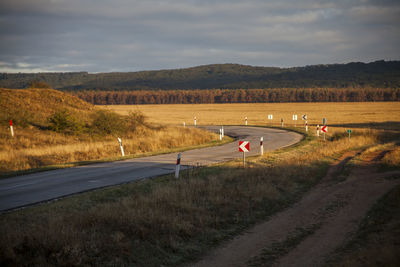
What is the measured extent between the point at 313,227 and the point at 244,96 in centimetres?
11440

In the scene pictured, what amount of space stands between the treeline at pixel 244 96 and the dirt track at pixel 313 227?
10408cm

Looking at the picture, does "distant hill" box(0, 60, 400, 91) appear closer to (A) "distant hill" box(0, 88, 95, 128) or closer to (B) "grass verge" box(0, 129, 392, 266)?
(A) "distant hill" box(0, 88, 95, 128)

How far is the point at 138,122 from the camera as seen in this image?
3325 cm

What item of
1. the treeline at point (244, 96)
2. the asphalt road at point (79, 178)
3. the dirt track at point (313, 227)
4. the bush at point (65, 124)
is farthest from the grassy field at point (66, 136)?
the treeline at point (244, 96)

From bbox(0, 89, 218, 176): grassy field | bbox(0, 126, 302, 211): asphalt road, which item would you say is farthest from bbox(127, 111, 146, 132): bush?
bbox(0, 126, 302, 211): asphalt road

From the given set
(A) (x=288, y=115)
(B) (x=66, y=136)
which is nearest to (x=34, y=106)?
(B) (x=66, y=136)

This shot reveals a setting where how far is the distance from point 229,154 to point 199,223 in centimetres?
1291

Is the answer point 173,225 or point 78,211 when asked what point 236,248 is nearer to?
point 173,225

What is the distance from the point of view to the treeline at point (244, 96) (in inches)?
4237

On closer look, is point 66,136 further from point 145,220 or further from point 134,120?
point 145,220

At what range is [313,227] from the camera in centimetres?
877

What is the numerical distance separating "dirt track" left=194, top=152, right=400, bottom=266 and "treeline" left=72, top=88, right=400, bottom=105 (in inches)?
4098

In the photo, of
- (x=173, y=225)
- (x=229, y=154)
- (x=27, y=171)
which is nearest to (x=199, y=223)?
(x=173, y=225)

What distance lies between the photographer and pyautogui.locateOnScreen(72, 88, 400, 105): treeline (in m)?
108
